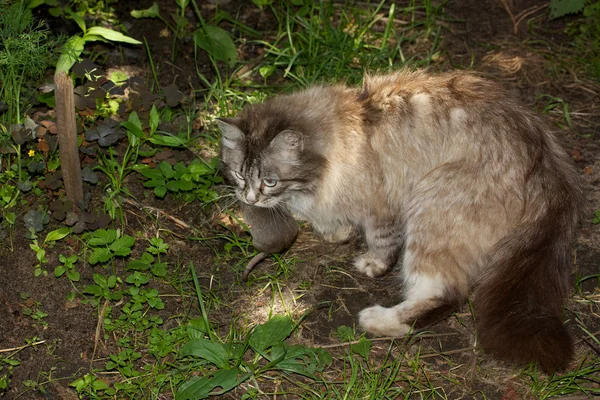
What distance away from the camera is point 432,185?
4246mm

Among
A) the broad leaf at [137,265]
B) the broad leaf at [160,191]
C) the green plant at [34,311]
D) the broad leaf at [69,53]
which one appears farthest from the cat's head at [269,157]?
the green plant at [34,311]

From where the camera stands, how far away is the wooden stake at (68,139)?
3.98 meters

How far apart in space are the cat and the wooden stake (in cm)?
85

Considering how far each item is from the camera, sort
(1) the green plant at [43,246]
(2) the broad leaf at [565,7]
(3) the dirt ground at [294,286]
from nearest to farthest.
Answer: (3) the dirt ground at [294,286]
(1) the green plant at [43,246]
(2) the broad leaf at [565,7]

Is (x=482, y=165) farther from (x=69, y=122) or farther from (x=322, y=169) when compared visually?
(x=69, y=122)

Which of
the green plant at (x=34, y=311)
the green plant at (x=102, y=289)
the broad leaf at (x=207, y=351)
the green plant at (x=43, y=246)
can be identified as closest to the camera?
A: the broad leaf at (x=207, y=351)

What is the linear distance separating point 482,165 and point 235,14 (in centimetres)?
289

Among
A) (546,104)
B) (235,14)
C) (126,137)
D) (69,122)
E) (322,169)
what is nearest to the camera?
(69,122)

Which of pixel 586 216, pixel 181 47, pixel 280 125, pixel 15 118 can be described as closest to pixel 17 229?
pixel 15 118

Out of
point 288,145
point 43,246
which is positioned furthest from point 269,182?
point 43,246

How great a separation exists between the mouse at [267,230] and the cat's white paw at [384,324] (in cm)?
64

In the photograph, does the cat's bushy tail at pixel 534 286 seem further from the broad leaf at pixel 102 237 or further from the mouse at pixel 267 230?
the broad leaf at pixel 102 237

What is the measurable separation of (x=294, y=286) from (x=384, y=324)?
0.63m

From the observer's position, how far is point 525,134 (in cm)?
421
